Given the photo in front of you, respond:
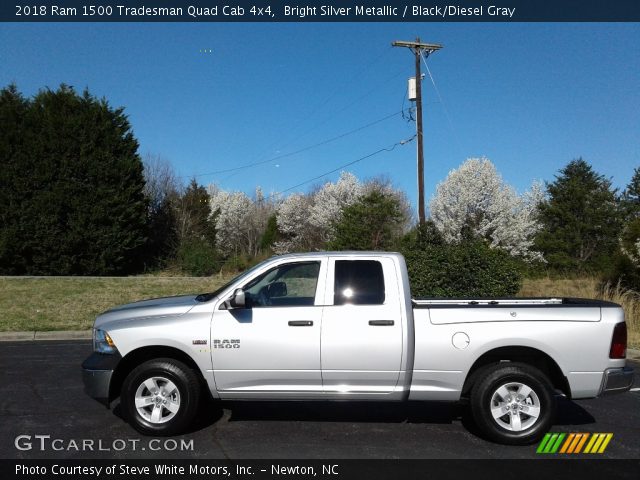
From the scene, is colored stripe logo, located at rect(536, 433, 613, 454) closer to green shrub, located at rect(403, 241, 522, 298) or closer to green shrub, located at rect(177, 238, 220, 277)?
green shrub, located at rect(403, 241, 522, 298)

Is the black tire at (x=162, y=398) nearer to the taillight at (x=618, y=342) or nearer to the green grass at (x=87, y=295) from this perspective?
the taillight at (x=618, y=342)

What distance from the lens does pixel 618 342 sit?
5281 mm

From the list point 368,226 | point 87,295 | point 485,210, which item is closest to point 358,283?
point 87,295

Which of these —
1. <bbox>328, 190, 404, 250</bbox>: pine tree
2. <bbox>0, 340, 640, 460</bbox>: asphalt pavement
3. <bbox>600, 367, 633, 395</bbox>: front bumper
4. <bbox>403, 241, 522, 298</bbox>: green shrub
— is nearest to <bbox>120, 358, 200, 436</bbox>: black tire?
<bbox>0, 340, 640, 460</bbox>: asphalt pavement

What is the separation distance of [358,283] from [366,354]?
720 millimetres

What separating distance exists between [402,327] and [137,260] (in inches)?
878

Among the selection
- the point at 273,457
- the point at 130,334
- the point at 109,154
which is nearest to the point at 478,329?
the point at 273,457

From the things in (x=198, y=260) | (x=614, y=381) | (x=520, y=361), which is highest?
(x=198, y=260)

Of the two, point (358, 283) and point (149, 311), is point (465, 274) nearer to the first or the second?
point (358, 283)

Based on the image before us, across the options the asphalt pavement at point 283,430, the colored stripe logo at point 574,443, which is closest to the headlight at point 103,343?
the asphalt pavement at point 283,430

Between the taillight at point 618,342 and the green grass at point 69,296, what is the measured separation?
38.0 ft

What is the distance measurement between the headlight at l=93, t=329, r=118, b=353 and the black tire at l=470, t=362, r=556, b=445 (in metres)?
3.52

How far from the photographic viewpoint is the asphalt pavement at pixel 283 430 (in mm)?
5062
